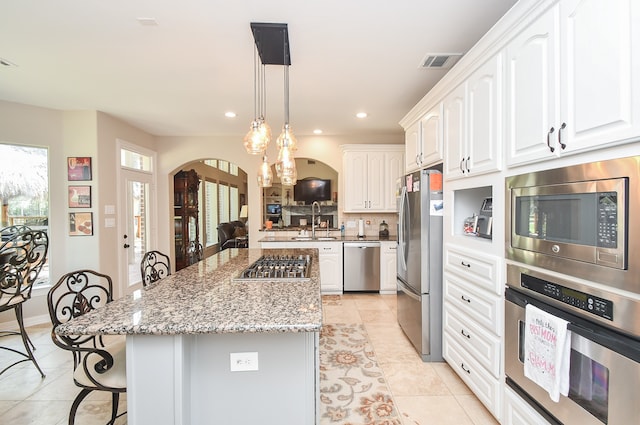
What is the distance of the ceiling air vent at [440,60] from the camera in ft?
8.28

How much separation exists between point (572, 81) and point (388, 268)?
3687mm

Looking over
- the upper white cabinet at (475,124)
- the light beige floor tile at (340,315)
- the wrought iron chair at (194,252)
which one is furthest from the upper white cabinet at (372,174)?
the wrought iron chair at (194,252)

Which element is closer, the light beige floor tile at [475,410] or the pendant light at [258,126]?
the light beige floor tile at [475,410]

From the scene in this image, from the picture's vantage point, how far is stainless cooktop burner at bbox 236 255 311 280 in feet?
6.72

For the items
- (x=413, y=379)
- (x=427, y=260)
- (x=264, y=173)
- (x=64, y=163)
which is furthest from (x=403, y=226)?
(x=64, y=163)

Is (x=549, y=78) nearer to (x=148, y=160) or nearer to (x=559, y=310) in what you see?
(x=559, y=310)

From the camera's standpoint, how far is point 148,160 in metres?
5.16

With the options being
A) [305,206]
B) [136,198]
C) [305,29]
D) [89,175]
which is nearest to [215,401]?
[305,29]

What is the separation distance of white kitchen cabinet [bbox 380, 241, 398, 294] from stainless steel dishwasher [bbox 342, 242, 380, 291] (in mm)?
60

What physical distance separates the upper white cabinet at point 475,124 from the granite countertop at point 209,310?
51.7 inches

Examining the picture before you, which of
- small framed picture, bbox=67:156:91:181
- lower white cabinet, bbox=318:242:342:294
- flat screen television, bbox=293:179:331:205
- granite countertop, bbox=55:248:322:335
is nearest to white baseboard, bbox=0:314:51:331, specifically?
small framed picture, bbox=67:156:91:181

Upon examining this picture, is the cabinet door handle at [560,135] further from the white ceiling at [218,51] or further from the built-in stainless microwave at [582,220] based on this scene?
the white ceiling at [218,51]

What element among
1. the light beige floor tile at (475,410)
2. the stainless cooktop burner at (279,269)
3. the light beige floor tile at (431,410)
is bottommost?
the light beige floor tile at (475,410)

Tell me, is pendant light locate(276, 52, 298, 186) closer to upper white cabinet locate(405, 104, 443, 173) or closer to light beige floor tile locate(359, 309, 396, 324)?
upper white cabinet locate(405, 104, 443, 173)
